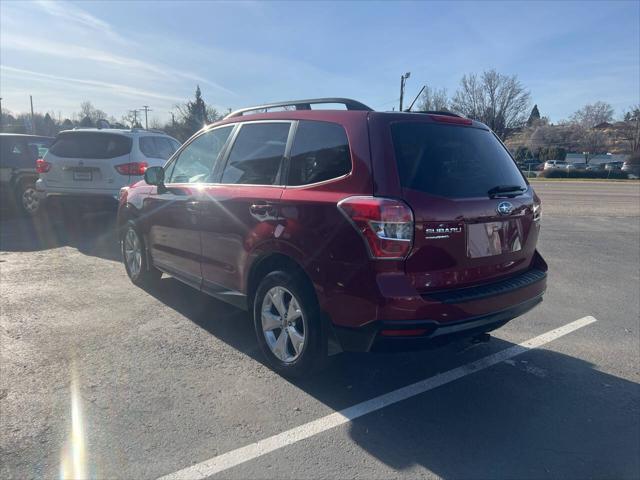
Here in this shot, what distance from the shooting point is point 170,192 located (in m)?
5.04

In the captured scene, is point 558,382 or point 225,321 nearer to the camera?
point 558,382

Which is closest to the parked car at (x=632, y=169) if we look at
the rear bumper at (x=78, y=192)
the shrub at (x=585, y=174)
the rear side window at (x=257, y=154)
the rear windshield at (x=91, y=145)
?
the shrub at (x=585, y=174)

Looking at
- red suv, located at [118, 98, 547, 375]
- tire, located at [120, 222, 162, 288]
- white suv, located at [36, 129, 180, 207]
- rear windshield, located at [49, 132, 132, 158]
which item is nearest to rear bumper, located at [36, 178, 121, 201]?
white suv, located at [36, 129, 180, 207]

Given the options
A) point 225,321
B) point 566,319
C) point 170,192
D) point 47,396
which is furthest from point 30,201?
point 566,319

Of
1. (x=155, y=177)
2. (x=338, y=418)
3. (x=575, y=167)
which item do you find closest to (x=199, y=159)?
(x=155, y=177)

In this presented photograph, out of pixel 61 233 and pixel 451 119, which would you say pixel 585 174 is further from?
pixel 451 119

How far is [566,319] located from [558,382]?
1579mm

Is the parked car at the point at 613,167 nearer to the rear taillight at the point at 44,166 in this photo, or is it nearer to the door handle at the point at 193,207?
the rear taillight at the point at 44,166

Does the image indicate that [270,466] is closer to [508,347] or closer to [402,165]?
[402,165]

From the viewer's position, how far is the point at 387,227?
284 cm

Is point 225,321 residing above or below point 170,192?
below

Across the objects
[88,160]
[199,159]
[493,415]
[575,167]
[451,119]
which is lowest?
[493,415]

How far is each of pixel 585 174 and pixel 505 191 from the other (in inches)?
1968

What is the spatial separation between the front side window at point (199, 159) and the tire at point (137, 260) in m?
0.98
